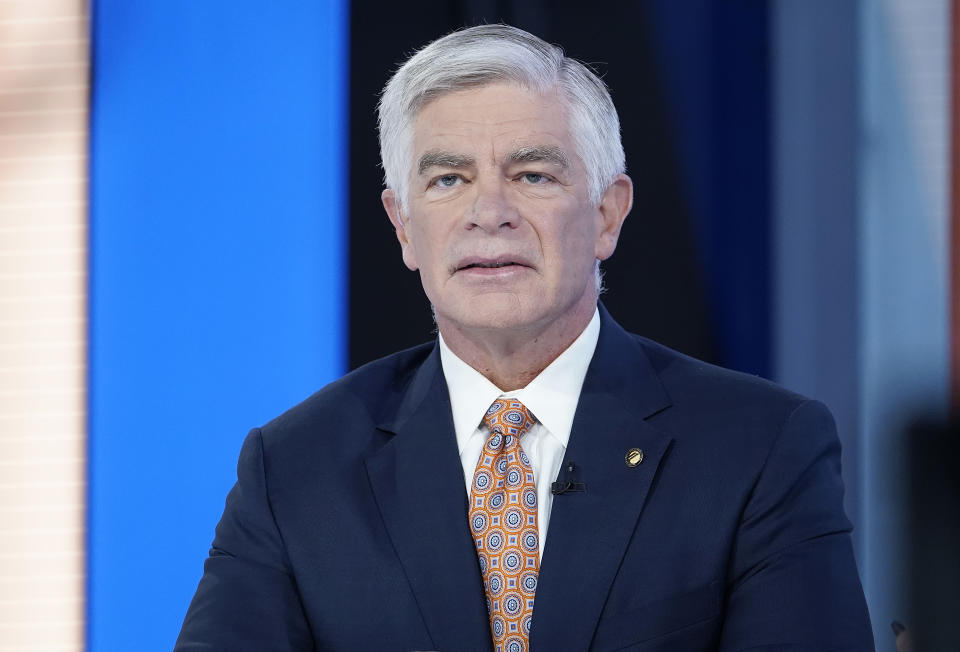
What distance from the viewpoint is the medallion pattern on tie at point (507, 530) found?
198 centimetres

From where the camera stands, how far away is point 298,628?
203cm

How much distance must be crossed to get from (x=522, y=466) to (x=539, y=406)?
0.43ft

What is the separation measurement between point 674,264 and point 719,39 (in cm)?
60

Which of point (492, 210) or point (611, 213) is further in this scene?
point (611, 213)

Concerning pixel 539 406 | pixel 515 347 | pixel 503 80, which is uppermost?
pixel 503 80

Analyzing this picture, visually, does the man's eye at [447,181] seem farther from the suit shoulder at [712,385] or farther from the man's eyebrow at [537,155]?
the suit shoulder at [712,385]

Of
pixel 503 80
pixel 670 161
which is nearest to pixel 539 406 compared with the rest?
pixel 503 80

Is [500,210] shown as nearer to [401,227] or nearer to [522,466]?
[401,227]

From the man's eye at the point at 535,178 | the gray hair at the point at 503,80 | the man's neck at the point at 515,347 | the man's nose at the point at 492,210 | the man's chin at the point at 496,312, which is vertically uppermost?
the gray hair at the point at 503,80

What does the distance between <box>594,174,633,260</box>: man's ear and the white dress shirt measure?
0.19 metres

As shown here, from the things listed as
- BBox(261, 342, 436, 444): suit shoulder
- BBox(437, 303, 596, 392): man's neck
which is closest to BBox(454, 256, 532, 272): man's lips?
BBox(437, 303, 596, 392): man's neck

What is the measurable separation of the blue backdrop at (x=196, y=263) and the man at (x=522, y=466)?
2.52 feet

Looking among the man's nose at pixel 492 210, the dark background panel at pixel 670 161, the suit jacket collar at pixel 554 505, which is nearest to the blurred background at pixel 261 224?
the dark background panel at pixel 670 161

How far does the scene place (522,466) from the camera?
207cm
